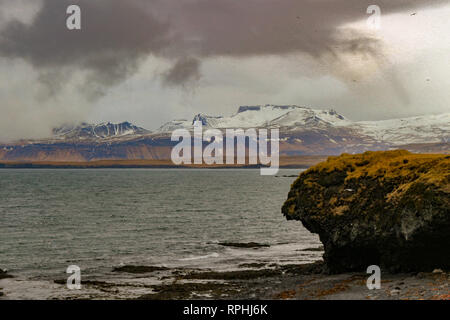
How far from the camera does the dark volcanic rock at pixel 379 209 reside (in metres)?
30.4

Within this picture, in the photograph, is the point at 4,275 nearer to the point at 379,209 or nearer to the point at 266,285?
the point at 266,285

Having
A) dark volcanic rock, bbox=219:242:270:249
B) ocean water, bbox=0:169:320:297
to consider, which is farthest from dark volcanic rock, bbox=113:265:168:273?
dark volcanic rock, bbox=219:242:270:249

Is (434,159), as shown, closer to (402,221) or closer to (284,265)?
(402,221)

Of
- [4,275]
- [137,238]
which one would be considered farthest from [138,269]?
[137,238]

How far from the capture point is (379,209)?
34.8 metres

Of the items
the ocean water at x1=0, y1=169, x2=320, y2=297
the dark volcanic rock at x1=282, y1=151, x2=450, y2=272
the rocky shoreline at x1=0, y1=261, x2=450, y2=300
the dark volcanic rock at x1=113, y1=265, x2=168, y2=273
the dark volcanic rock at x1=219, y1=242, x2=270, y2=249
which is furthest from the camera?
the dark volcanic rock at x1=219, y1=242, x2=270, y2=249

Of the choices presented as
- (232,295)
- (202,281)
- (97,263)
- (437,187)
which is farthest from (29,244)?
(437,187)

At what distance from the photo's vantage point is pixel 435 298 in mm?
24609

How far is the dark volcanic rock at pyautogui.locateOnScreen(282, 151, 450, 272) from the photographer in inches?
1198

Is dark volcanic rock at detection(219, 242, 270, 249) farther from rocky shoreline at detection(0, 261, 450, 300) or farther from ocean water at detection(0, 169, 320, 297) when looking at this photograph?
rocky shoreline at detection(0, 261, 450, 300)

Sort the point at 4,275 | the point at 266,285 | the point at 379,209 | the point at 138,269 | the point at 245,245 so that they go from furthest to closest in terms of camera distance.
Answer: the point at 245,245 → the point at 138,269 → the point at 4,275 → the point at 266,285 → the point at 379,209

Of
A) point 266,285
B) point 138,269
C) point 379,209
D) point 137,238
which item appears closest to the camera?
point 379,209

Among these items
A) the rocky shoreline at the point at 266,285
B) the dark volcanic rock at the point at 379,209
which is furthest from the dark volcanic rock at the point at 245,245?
the dark volcanic rock at the point at 379,209

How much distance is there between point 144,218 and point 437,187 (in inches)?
2643
